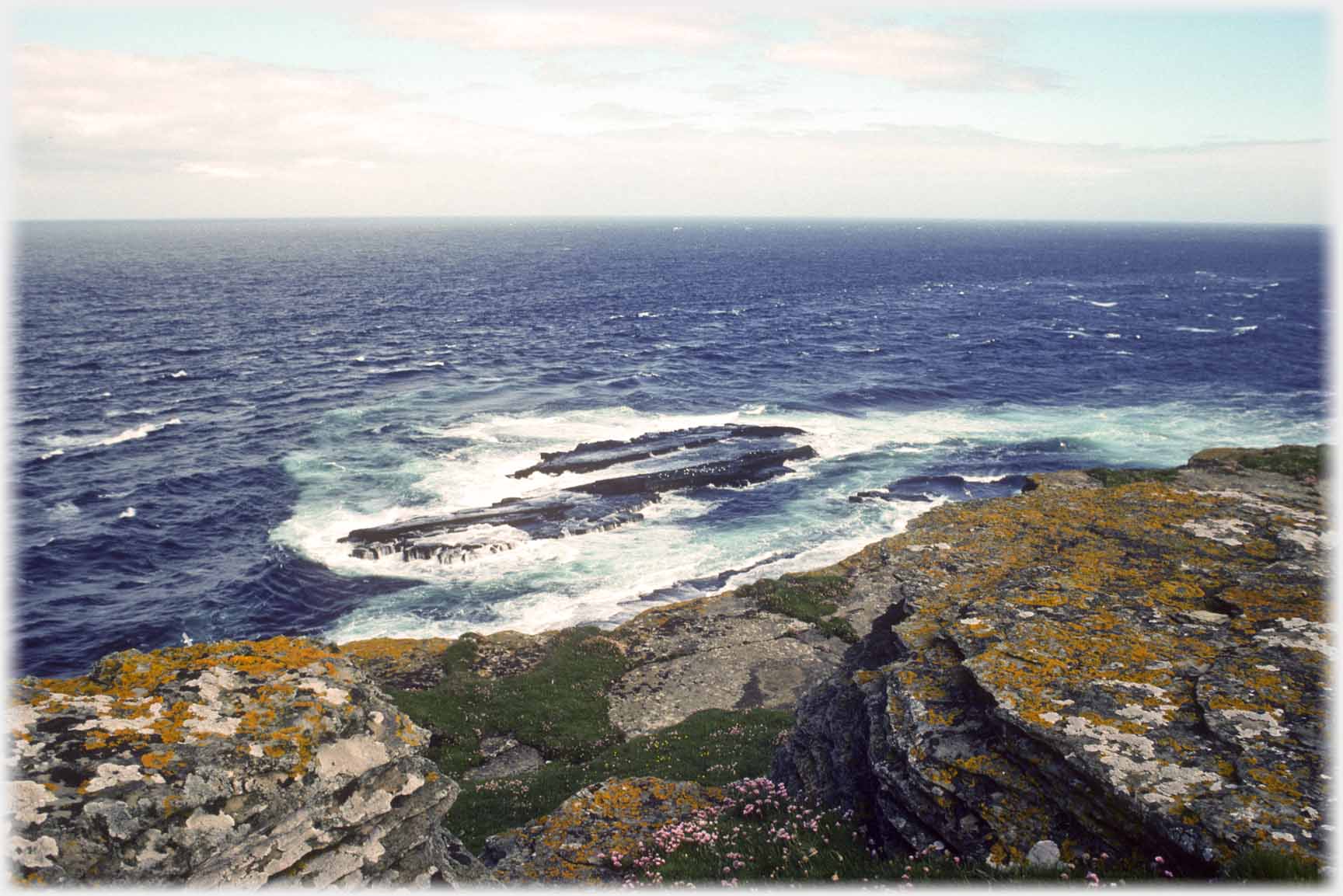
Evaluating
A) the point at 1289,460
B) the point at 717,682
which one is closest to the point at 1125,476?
the point at 1289,460

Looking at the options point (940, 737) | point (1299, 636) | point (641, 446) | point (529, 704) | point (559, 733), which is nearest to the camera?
point (1299, 636)

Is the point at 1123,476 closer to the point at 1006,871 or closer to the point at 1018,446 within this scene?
the point at 1018,446

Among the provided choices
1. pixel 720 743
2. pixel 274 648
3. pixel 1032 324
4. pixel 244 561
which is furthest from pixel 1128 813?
pixel 1032 324

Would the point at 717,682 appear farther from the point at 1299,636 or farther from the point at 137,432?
the point at 137,432

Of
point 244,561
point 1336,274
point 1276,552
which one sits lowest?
point 244,561

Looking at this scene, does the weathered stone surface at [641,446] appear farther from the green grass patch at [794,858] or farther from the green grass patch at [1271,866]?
the green grass patch at [1271,866]
